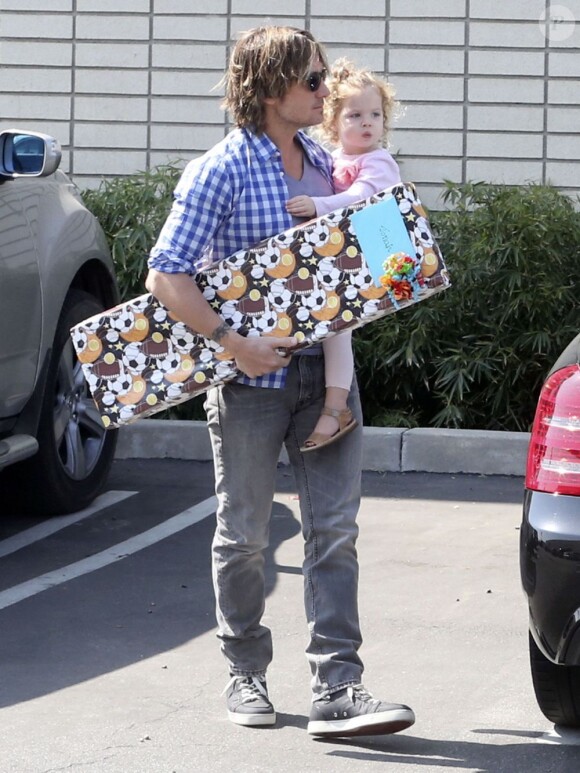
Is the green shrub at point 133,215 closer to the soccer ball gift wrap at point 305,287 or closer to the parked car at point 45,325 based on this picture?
the parked car at point 45,325

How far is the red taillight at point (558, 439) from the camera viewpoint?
3.11m

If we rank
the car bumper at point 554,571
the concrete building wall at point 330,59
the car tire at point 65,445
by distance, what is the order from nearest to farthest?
the car bumper at point 554,571 → the car tire at point 65,445 → the concrete building wall at point 330,59

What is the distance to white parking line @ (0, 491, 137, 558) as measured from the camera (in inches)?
217

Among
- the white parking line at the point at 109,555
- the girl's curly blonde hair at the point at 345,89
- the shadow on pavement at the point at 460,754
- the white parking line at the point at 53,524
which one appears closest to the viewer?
the shadow on pavement at the point at 460,754

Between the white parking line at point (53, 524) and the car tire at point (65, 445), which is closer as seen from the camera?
the white parking line at point (53, 524)

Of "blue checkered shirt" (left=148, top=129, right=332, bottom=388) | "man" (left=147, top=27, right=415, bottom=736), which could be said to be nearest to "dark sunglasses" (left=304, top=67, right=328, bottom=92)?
"man" (left=147, top=27, right=415, bottom=736)

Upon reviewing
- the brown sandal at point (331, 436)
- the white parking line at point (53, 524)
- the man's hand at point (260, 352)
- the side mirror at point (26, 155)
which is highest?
the side mirror at point (26, 155)

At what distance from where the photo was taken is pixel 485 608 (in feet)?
15.3

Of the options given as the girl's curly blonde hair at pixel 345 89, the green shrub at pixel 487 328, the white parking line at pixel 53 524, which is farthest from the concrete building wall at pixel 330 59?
the girl's curly blonde hair at pixel 345 89

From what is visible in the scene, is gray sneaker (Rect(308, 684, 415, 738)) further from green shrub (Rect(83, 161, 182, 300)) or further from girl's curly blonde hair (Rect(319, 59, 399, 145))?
green shrub (Rect(83, 161, 182, 300))

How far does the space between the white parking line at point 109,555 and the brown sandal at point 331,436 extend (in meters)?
1.60

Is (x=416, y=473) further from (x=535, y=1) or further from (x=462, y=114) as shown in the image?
(x=535, y=1)

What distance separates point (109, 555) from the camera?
5.35 m

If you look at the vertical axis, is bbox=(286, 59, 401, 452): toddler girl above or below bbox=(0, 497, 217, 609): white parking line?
above
